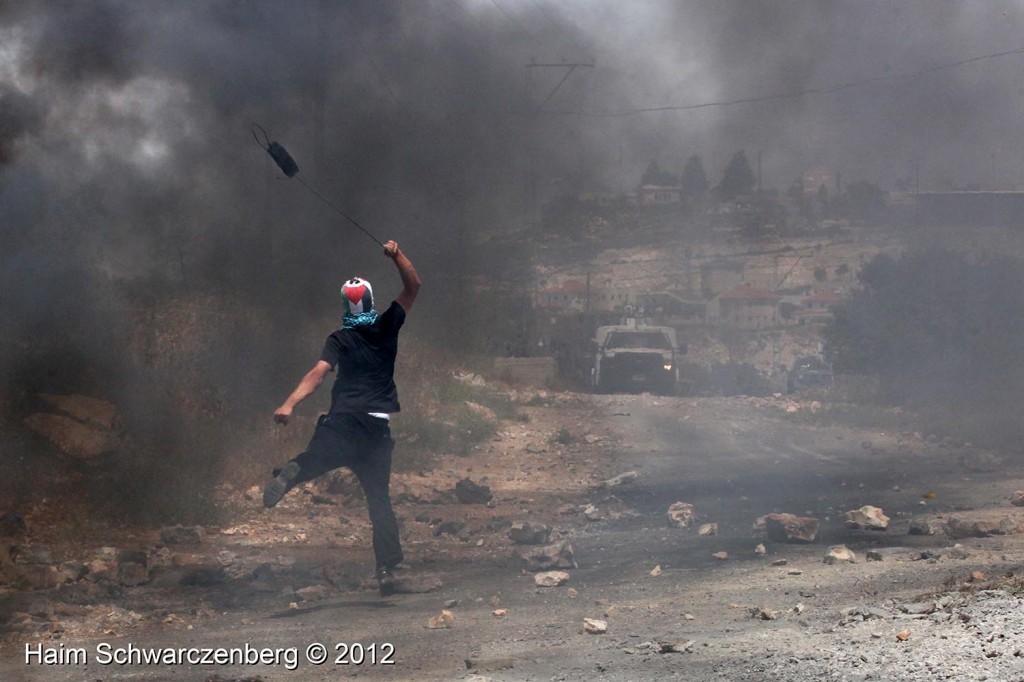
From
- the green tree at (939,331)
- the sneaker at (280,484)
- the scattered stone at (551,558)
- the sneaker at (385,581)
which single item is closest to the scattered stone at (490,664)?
the sneaker at (280,484)

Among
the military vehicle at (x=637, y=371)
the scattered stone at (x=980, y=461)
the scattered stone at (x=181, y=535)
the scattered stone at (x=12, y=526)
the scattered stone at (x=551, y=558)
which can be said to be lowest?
the scattered stone at (x=551, y=558)

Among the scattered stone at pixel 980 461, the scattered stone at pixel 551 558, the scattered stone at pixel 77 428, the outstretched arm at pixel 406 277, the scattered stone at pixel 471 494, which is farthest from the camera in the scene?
the scattered stone at pixel 980 461

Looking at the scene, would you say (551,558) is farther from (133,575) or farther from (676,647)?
(133,575)

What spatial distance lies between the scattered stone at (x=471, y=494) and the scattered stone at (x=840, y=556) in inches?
132

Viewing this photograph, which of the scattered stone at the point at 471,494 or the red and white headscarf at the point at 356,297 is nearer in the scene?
the red and white headscarf at the point at 356,297

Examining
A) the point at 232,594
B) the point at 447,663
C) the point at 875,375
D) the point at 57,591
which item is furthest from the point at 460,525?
the point at 875,375

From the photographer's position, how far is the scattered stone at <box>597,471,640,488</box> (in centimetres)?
946

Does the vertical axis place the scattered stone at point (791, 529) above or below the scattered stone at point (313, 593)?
above

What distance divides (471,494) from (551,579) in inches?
117

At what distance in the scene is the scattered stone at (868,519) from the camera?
671cm

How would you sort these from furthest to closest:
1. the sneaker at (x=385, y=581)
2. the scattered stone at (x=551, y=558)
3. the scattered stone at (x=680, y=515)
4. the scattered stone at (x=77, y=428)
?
the scattered stone at (x=77, y=428) < the scattered stone at (x=680, y=515) < the scattered stone at (x=551, y=558) < the sneaker at (x=385, y=581)

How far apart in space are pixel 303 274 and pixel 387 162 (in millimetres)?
2885

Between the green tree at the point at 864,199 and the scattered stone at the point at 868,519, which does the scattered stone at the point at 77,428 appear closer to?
the scattered stone at the point at 868,519

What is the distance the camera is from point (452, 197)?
1644 centimetres
